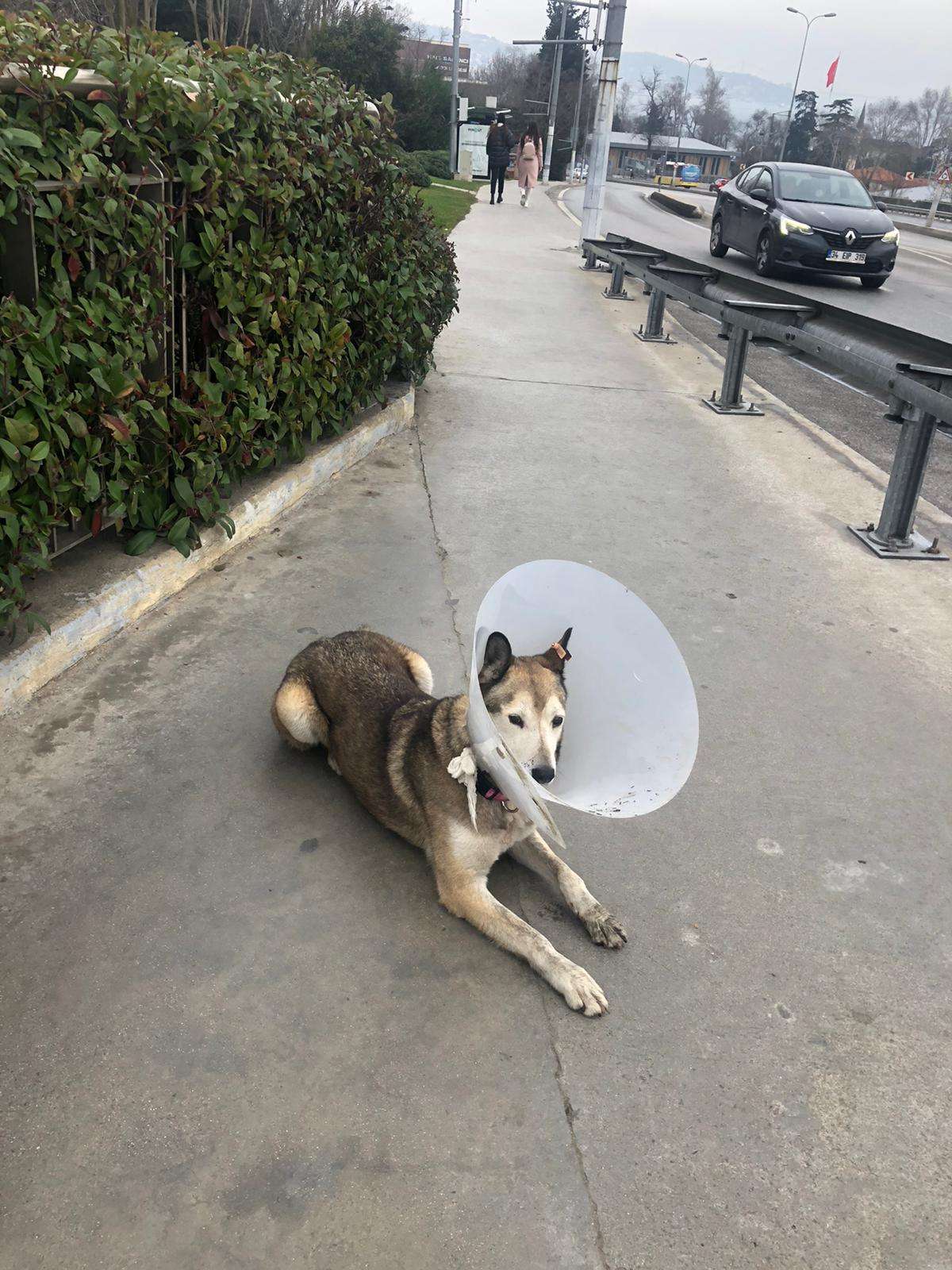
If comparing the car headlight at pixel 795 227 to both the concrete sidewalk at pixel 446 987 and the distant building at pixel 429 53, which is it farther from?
the distant building at pixel 429 53

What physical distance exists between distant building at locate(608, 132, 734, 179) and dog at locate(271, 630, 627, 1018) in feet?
437

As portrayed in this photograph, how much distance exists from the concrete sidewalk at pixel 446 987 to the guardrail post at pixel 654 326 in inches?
304

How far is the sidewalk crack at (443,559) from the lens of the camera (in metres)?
4.82

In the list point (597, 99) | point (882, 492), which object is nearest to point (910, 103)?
point (597, 99)

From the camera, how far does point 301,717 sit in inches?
151

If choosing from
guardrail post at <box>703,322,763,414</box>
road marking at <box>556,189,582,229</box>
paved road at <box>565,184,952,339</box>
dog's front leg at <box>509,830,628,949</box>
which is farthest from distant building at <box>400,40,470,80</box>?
dog's front leg at <box>509,830,628,949</box>

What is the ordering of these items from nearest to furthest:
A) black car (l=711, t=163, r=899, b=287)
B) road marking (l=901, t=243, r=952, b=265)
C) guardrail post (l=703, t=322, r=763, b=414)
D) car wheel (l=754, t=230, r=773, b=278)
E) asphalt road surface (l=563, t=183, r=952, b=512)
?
1. asphalt road surface (l=563, t=183, r=952, b=512)
2. guardrail post (l=703, t=322, r=763, b=414)
3. black car (l=711, t=163, r=899, b=287)
4. car wheel (l=754, t=230, r=773, b=278)
5. road marking (l=901, t=243, r=952, b=265)

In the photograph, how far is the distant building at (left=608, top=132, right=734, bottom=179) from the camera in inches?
5079

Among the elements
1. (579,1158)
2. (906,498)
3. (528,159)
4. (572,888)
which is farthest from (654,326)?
(528,159)

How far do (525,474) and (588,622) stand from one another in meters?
4.47

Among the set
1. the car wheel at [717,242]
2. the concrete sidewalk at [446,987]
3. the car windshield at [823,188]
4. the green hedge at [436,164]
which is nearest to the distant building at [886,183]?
the green hedge at [436,164]

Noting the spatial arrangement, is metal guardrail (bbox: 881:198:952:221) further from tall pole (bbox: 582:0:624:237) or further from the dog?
the dog

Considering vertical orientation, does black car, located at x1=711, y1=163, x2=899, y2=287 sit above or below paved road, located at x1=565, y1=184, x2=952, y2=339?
above

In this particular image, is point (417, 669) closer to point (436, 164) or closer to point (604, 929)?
point (604, 929)
